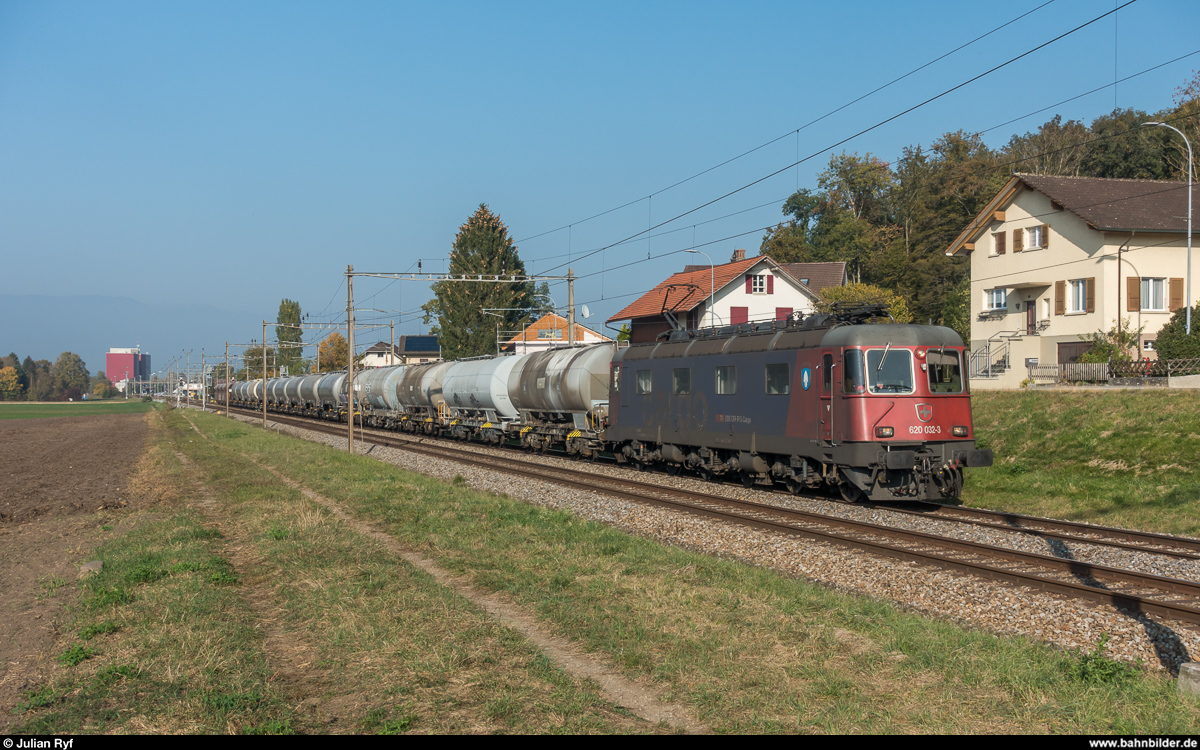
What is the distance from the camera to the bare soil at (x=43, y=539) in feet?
24.6

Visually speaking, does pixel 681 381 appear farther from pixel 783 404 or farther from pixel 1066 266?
pixel 1066 266

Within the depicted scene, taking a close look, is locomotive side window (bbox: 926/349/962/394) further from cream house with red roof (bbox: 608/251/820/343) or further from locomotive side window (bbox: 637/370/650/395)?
cream house with red roof (bbox: 608/251/820/343)

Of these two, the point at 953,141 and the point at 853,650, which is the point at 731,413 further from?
the point at 953,141

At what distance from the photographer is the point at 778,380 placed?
1833 cm

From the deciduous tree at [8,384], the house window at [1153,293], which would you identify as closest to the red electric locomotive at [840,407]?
the house window at [1153,293]

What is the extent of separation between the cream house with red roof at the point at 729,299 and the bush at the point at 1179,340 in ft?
80.2

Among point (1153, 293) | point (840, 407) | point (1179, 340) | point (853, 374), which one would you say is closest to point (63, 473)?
point (840, 407)

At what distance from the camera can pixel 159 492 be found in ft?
67.5

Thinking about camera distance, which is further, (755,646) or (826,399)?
(826,399)

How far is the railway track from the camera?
31.7 feet

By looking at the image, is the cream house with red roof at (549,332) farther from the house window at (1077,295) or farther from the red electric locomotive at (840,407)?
the red electric locomotive at (840,407)

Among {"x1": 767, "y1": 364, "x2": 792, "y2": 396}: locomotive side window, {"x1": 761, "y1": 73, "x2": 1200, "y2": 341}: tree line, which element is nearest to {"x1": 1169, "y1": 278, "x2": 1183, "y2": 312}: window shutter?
{"x1": 761, "y1": 73, "x2": 1200, "y2": 341}: tree line

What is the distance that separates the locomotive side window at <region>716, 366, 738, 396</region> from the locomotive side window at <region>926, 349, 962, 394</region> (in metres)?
4.55

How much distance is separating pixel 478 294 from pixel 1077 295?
49.8 metres
